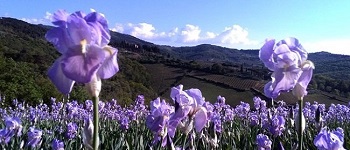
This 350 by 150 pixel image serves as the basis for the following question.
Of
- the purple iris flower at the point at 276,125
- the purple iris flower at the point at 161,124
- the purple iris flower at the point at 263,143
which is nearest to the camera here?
the purple iris flower at the point at 161,124

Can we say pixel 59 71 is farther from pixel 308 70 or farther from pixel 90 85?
pixel 308 70

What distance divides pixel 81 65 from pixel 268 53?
0.90 metres

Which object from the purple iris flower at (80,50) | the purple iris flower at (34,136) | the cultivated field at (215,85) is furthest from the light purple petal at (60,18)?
the cultivated field at (215,85)

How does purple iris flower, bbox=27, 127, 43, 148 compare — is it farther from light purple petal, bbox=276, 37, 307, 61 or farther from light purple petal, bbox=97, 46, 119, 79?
light purple petal, bbox=97, 46, 119, 79

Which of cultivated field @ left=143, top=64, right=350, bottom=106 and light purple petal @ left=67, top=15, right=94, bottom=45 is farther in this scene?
cultivated field @ left=143, top=64, right=350, bottom=106

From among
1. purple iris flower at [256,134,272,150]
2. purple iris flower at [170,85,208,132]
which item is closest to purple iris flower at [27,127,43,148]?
purple iris flower at [256,134,272,150]

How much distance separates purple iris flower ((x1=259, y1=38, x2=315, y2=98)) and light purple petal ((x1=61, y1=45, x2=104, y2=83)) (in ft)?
2.61

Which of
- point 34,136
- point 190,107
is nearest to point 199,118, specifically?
point 190,107

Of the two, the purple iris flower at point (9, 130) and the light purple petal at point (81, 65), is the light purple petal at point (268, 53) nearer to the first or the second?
the light purple petal at point (81, 65)

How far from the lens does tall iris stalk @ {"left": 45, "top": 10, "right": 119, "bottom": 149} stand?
3.90 feet

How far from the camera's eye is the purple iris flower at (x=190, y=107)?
6.80 feet

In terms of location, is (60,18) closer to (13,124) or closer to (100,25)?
(100,25)

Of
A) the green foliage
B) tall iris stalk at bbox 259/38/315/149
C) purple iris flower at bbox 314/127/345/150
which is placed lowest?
the green foliage

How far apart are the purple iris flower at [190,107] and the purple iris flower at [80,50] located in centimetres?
81
